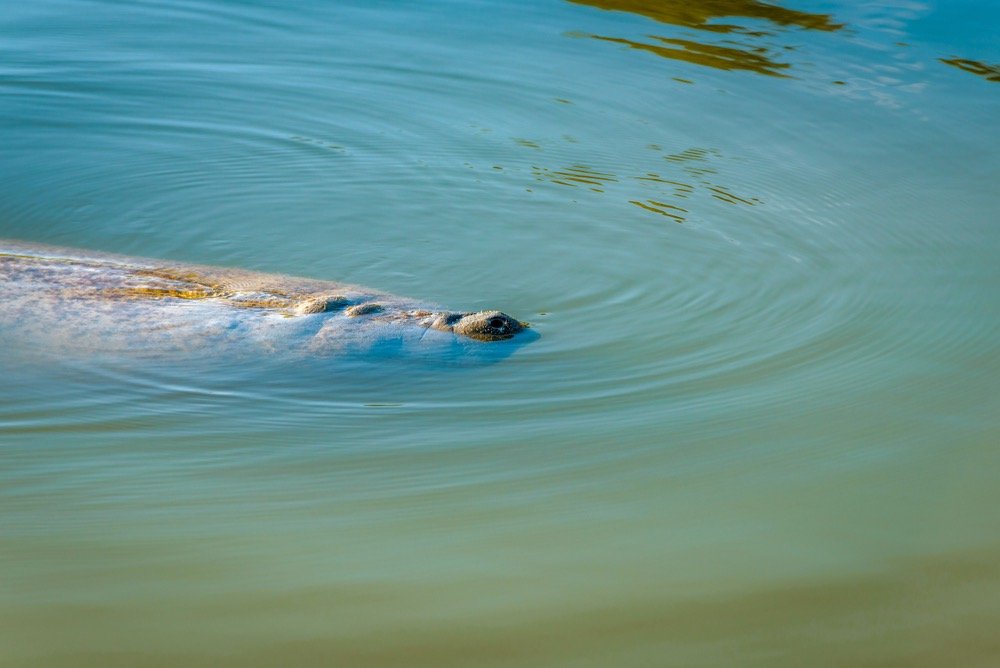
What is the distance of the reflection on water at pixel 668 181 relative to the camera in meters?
6.14

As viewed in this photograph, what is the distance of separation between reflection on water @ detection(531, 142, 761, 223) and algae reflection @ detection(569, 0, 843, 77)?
1.62 meters

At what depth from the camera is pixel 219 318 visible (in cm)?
465

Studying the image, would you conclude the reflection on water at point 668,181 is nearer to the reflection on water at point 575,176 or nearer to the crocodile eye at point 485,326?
the reflection on water at point 575,176

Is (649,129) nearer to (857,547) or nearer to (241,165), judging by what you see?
(241,165)

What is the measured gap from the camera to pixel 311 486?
3.53 meters

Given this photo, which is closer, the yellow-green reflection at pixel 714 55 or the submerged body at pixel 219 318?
the submerged body at pixel 219 318

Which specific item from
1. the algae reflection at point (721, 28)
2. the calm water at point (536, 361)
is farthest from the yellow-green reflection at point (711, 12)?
the calm water at point (536, 361)

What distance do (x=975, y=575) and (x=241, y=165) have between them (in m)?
5.01

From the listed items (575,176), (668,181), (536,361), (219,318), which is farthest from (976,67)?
(219,318)

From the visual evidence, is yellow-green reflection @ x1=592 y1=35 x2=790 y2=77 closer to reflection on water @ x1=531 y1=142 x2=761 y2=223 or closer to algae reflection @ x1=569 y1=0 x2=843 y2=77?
algae reflection @ x1=569 y1=0 x2=843 y2=77

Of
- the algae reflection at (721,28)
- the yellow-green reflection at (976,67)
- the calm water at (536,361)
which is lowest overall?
the calm water at (536,361)

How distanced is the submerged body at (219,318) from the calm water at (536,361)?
0.58ft

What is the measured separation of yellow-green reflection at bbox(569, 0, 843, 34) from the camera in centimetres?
879

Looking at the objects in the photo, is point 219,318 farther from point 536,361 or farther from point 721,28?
point 721,28
